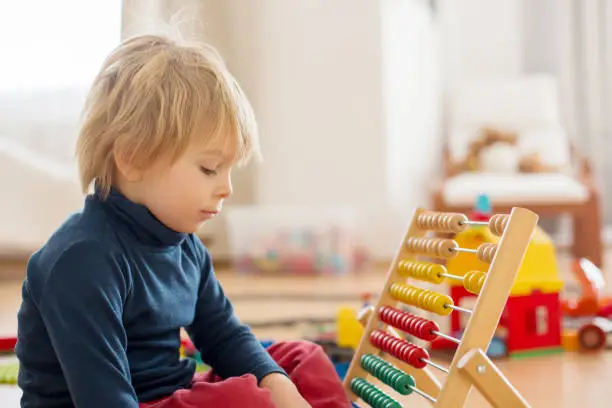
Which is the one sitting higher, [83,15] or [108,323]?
[83,15]

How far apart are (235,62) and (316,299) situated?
1.49 metres

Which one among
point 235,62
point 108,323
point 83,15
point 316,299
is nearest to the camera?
point 108,323

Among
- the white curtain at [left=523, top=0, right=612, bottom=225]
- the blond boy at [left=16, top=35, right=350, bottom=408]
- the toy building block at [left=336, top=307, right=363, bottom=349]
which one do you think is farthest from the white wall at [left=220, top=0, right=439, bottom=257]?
the blond boy at [left=16, top=35, right=350, bottom=408]

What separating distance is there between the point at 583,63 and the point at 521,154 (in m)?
0.78

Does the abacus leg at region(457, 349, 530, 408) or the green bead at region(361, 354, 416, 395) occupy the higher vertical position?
the abacus leg at region(457, 349, 530, 408)

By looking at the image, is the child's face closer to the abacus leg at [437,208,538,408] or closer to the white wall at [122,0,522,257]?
the abacus leg at [437,208,538,408]

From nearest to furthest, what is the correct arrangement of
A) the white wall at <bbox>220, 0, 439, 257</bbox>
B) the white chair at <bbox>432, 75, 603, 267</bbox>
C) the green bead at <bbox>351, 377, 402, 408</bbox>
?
1. the green bead at <bbox>351, 377, 402, 408</bbox>
2. the white chair at <bbox>432, 75, 603, 267</bbox>
3. the white wall at <bbox>220, 0, 439, 257</bbox>

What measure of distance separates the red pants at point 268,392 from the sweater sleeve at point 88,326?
0.10m

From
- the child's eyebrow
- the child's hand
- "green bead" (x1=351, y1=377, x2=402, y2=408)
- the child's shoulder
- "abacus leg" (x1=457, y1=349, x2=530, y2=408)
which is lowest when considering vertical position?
"green bead" (x1=351, y1=377, x2=402, y2=408)

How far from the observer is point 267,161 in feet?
12.1

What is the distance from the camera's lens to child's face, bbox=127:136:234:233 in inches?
45.3

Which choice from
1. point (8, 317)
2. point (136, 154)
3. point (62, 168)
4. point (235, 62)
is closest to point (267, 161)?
point (235, 62)

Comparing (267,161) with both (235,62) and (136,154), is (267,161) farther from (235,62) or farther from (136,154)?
(136,154)

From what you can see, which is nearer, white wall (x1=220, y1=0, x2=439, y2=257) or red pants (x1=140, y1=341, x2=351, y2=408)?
red pants (x1=140, y1=341, x2=351, y2=408)
